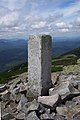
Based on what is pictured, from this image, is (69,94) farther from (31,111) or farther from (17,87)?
(17,87)

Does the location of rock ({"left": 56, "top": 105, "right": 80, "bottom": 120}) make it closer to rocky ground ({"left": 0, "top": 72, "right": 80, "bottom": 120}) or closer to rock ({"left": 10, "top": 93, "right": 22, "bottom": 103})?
rocky ground ({"left": 0, "top": 72, "right": 80, "bottom": 120})

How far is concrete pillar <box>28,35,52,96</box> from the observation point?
18.0 metres

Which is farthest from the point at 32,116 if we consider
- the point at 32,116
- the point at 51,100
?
the point at 51,100

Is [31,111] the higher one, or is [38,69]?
[38,69]

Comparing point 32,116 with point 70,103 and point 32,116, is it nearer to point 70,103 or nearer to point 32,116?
point 32,116

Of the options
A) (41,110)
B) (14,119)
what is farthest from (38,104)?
(14,119)

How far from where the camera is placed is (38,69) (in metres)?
18.2

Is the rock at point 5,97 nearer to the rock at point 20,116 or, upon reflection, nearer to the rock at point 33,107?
the rock at point 20,116

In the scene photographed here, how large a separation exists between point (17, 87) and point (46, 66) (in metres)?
3.45

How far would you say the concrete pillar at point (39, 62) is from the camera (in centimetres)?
1798

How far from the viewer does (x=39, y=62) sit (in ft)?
59.3

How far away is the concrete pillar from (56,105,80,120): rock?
2.83 m

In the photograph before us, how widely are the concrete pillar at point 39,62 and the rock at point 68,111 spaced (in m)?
2.83

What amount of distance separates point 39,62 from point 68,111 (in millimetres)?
3983
